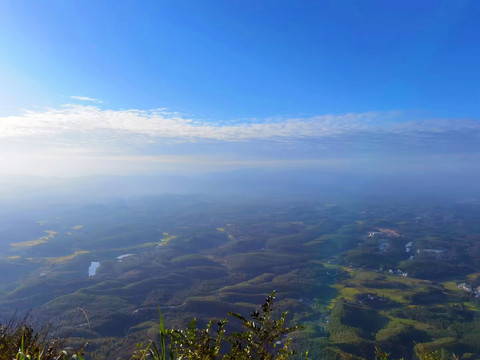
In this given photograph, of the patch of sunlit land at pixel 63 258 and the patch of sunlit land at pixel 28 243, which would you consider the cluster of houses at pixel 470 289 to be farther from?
the patch of sunlit land at pixel 28 243

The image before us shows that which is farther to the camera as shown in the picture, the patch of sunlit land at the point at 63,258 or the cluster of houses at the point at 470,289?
the patch of sunlit land at the point at 63,258

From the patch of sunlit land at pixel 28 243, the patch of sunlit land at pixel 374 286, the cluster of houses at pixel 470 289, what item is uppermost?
the cluster of houses at pixel 470 289

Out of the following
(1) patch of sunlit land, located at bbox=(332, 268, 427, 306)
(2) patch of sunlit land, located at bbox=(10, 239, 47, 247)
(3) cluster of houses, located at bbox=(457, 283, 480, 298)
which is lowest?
(2) patch of sunlit land, located at bbox=(10, 239, 47, 247)

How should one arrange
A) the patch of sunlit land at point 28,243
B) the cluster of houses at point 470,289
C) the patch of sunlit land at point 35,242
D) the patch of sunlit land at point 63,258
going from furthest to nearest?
the patch of sunlit land at point 35,242, the patch of sunlit land at point 28,243, the patch of sunlit land at point 63,258, the cluster of houses at point 470,289

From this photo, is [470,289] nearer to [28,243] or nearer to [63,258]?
[63,258]

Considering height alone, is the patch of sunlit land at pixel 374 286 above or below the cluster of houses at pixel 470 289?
below

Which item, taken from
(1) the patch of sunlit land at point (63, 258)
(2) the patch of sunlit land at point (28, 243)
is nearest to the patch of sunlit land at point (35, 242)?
(2) the patch of sunlit land at point (28, 243)

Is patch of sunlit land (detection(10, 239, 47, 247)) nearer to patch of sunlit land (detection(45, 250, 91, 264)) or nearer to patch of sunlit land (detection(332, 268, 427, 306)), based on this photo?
patch of sunlit land (detection(45, 250, 91, 264))

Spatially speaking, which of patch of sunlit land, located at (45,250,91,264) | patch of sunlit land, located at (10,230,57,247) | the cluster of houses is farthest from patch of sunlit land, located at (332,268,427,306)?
patch of sunlit land, located at (10,230,57,247)

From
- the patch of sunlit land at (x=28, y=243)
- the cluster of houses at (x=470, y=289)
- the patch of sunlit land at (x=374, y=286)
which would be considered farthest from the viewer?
the patch of sunlit land at (x=28, y=243)

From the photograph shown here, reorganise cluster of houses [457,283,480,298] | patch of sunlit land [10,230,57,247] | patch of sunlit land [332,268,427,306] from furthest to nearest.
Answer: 1. patch of sunlit land [10,230,57,247]
2. patch of sunlit land [332,268,427,306]
3. cluster of houses [457,283,480,298]

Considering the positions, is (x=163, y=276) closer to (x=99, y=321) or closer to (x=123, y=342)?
(x=99, y=321)

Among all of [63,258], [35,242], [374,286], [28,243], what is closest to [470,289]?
[374,286]
